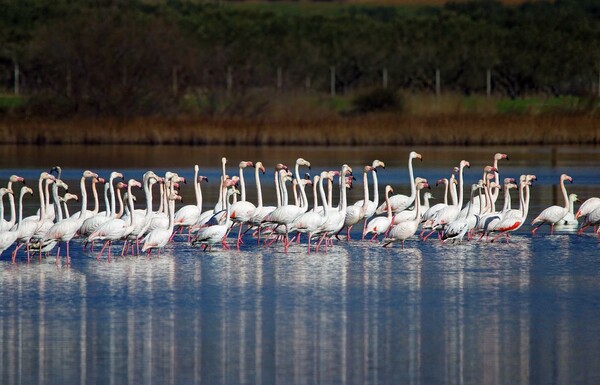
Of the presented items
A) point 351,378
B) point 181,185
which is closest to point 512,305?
point 351,378

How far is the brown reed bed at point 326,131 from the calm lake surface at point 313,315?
56.8ft

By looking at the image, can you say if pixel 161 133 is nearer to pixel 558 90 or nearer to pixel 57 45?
pixel 57 45

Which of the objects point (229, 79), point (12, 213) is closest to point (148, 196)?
point (12, 213)

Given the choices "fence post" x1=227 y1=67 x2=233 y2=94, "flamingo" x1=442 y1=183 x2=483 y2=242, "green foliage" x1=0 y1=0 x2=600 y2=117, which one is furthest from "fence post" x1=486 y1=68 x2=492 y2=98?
"flamingo" x1=442 y1=183 x2=483 y2=242

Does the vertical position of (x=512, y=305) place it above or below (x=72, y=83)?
below

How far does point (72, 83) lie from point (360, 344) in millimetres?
33638

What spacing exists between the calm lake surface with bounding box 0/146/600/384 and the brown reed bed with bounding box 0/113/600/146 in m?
17.3

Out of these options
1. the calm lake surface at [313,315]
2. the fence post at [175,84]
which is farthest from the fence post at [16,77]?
the calm lake surface at [313,315]

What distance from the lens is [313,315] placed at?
9.90 metres

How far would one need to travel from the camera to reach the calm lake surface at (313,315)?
8.11 m

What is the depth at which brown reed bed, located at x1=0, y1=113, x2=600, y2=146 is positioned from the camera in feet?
108

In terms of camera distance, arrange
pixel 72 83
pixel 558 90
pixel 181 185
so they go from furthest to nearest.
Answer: pixel 558 90, pixel 72 83, pixel 181 185

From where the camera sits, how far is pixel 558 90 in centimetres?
5753

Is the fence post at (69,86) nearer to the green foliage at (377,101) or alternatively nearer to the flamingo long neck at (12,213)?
the green foliage at (377,101)
